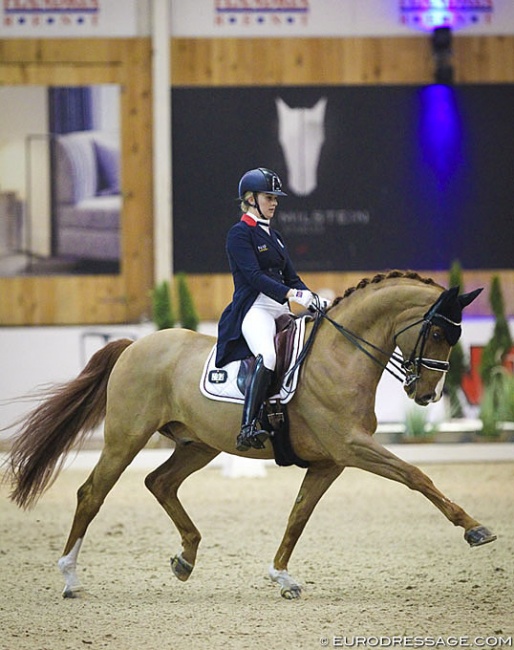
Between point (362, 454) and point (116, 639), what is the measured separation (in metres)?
1.29

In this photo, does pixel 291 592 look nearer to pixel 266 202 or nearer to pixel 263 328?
pixel 263 328

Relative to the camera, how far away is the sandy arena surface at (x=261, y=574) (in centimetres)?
448

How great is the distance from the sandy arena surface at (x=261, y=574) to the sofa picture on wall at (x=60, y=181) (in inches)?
128

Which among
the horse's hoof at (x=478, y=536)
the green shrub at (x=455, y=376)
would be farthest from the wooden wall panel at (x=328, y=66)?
the horse's hoof at (x=478, y=536)

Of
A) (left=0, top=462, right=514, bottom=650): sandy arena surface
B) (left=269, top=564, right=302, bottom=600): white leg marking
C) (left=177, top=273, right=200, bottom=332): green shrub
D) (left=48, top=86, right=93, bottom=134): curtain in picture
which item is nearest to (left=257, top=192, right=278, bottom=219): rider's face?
(left=269, top=564, right=302, bottom=600): white leg marking

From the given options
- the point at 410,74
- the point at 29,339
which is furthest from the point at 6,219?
the point at 410,74

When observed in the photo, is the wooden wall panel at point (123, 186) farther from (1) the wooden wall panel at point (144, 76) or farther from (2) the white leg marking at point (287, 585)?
(2) the white leg marking at point (287, 585)

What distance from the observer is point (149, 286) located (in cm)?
1182

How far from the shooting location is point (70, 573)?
539 cm

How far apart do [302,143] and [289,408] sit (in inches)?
277

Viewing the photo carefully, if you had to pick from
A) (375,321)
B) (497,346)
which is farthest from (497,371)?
(375,321)

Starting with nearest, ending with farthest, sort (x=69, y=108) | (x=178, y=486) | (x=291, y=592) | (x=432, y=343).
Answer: (x=432, y=343) → (x=291, y=592) → (x=178, y=486) → (x=69, y=108)

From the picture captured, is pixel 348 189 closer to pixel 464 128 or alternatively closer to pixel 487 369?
pixel 464 128

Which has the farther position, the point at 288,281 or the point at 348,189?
the point at 348,189
